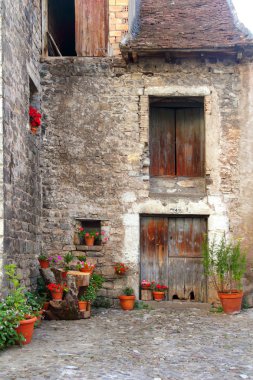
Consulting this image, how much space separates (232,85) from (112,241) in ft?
12.4

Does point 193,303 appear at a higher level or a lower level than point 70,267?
lower

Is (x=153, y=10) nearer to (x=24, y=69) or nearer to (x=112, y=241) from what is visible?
(x=24, y=69)

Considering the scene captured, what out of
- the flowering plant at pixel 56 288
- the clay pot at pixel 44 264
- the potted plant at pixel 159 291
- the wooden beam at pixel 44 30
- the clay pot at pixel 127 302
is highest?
the wooden beam at pixel 44 30

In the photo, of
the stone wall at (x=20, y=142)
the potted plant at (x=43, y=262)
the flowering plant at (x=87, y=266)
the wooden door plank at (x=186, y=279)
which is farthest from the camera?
the wooden door plank at (x=186, y=279)

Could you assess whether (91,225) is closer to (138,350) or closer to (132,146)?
(132,146)

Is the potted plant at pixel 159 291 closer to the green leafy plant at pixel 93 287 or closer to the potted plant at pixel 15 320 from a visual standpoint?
the green leafy plant at pixel 93 287

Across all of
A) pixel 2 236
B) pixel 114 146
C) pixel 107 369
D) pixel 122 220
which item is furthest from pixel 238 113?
pixel 107 369

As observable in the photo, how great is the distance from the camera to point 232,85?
899 cm

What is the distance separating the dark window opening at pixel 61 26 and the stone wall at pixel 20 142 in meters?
1.41

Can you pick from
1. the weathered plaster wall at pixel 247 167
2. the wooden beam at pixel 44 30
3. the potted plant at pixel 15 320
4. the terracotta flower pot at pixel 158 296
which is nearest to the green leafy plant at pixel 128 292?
the terracotta flower pot at pixel 158 296

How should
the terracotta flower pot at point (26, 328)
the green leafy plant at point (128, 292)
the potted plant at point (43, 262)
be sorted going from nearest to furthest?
the terracotta flower pot at point (26, 328) → the potted plant at point (43, 262) → the green leafy plant at point (128, 292)

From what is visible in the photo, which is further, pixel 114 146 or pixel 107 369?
pixel 114 146

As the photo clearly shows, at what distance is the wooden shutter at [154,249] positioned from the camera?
9102 mm

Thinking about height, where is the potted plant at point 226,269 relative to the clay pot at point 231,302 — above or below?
above
